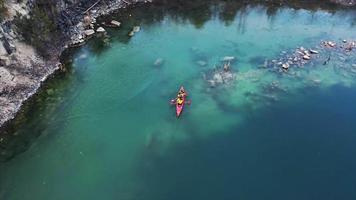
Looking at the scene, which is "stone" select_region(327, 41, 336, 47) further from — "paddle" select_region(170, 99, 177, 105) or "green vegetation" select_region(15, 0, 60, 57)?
"green vegetation" select_region(15, 0, 60, 57)

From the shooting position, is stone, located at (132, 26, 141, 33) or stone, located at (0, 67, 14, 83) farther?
stone, located at (132, 26, 141, 33)

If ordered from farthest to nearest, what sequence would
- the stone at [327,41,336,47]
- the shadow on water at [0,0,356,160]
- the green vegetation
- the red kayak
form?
the stone at [327,41,336,47] < the green vegetation < the red kayak < the shadow on water at [0,0,356,160]

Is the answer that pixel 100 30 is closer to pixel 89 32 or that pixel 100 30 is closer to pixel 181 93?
pixel 89 32

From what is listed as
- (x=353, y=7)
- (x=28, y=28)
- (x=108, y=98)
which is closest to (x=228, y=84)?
(x=108, y=98)

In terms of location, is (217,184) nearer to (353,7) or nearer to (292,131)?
(292,131)

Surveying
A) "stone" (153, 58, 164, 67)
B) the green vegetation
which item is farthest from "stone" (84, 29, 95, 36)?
"stone" (153, 58, 164, 67)

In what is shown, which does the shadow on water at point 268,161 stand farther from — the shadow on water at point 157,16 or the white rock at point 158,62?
the white rock at point 158,62

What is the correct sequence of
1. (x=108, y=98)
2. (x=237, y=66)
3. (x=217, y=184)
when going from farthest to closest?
(x=237, y=66)
(x=108, y=98)
(x=217, y=184)
